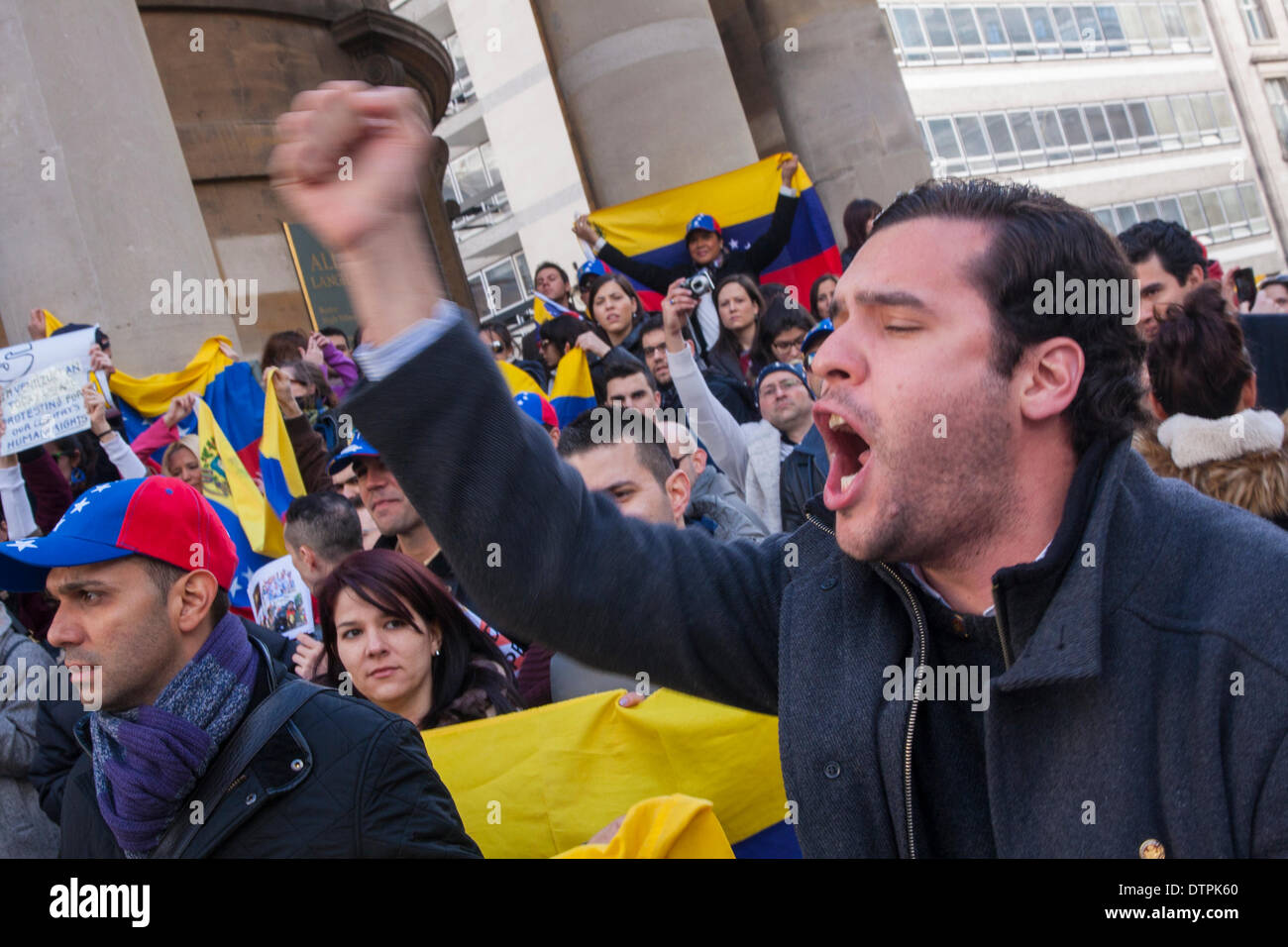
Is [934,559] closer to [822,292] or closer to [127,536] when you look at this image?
[127,536]

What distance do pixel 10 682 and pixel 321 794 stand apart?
2.82m

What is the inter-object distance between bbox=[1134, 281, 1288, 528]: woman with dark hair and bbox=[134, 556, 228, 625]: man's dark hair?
3.00m

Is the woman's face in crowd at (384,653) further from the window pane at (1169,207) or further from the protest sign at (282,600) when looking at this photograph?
the window pane at (1169,207)

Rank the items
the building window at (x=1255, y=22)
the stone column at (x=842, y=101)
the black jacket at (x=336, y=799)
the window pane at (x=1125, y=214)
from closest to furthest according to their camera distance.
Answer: the black jacket at (x=336, y=799) → the stone column at (x=842, y=101) → the window pane at (x=1125, y=214) → the building window at (x=1255, y=22)

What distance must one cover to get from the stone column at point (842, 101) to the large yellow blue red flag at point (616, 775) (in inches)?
423

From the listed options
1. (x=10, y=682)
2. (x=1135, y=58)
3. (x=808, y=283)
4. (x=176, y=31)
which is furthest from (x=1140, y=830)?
(x=1135, y=58)

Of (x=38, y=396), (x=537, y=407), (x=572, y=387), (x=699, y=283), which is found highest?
(x=38, y=396)

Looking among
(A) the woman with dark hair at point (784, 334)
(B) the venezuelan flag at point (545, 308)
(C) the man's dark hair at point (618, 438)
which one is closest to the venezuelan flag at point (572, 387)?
(A) the woman with dark hair at point (784, 334)

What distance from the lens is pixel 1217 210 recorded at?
158 feet

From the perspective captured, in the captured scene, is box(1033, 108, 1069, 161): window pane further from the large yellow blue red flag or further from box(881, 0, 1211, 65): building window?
the large yellow blue red flag

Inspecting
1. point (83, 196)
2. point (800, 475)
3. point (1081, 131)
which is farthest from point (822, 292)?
point (1081, 131)

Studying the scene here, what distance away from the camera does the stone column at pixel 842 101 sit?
13.5 metres

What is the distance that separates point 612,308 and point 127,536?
571 cm

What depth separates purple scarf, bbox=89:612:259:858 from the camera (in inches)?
112
